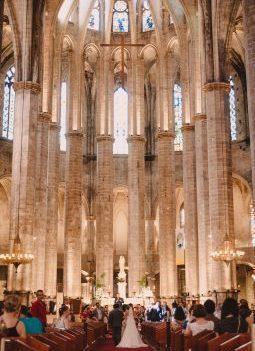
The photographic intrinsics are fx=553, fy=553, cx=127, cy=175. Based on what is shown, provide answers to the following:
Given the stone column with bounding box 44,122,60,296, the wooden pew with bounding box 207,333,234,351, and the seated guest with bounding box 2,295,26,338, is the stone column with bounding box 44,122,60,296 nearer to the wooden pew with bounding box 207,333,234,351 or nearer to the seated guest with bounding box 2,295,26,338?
the wooden pew with bounding box 207,333,234,351

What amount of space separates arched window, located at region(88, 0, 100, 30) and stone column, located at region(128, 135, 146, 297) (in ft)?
31.5

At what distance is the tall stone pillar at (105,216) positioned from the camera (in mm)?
35938

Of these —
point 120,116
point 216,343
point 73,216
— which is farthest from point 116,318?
point 120,116

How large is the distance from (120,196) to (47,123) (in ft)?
46.6

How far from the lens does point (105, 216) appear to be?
36.8 metres

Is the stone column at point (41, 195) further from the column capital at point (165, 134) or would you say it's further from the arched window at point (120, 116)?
the arched window at point (120, 116)

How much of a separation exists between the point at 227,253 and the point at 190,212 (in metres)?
9.98

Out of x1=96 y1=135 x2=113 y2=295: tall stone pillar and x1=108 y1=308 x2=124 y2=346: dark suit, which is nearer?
x1=108 y1=308 x2=124 y2=346: dark suit

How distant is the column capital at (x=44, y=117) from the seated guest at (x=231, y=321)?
2446 cm

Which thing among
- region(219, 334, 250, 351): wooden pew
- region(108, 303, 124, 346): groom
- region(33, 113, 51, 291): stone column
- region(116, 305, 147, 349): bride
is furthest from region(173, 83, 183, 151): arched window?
region(219, 334, 250, 351): wooden pew

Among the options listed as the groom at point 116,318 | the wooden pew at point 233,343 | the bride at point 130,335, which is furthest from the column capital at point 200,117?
the wooden pew at point 233,343

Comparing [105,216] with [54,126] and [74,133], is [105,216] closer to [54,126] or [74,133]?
[74,133]

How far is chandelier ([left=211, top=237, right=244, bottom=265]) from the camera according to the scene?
79.3ft

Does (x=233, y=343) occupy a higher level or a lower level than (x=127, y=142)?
lower
